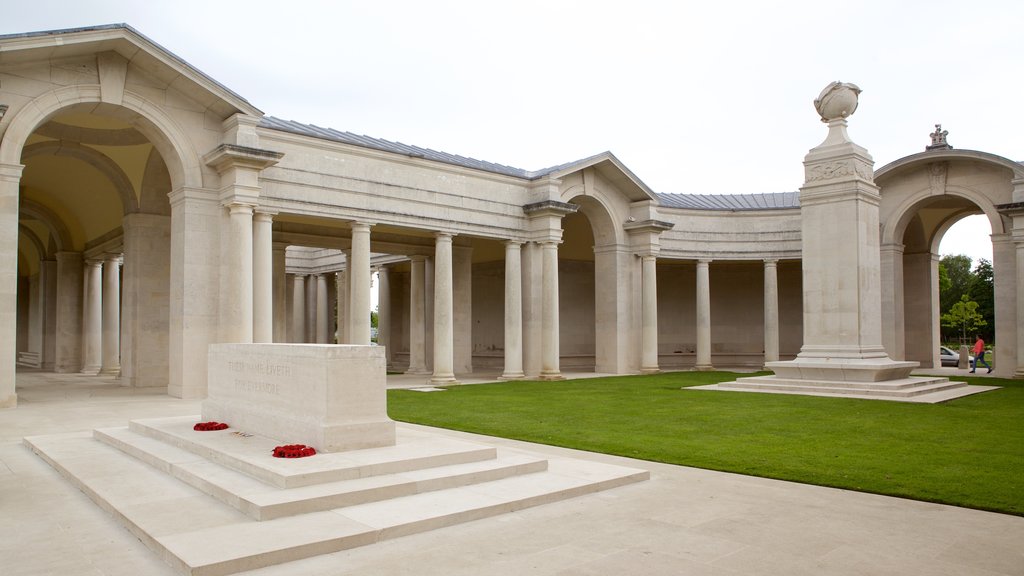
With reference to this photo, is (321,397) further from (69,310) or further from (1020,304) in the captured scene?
(69,310)

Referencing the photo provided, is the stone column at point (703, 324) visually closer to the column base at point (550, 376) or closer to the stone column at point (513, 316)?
the column base at point (550, 376)

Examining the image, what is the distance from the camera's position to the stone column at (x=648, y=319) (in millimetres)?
35625

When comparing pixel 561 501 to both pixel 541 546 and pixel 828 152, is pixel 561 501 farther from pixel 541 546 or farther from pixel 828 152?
pixel 828 152

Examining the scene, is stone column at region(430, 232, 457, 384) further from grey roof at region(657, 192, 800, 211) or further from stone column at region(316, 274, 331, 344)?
stone column at region(316, 274, 331, 344)

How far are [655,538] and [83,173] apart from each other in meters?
31.8

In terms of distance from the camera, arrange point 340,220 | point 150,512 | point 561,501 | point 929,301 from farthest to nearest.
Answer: point 929,301 < point 340,220 < point 561,501 < point 150,512

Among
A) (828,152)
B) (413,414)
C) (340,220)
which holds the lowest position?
(413,414)

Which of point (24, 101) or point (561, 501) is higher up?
point (24, 101)

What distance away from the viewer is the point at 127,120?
22.2m

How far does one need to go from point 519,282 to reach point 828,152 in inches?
523

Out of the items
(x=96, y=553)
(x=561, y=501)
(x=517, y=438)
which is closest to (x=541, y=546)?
(x=561, y=501)

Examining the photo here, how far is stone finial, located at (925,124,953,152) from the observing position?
34.4 m

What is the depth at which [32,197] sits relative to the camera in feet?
116

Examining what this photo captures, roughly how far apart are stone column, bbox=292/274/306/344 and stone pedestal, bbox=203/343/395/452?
34671mm
